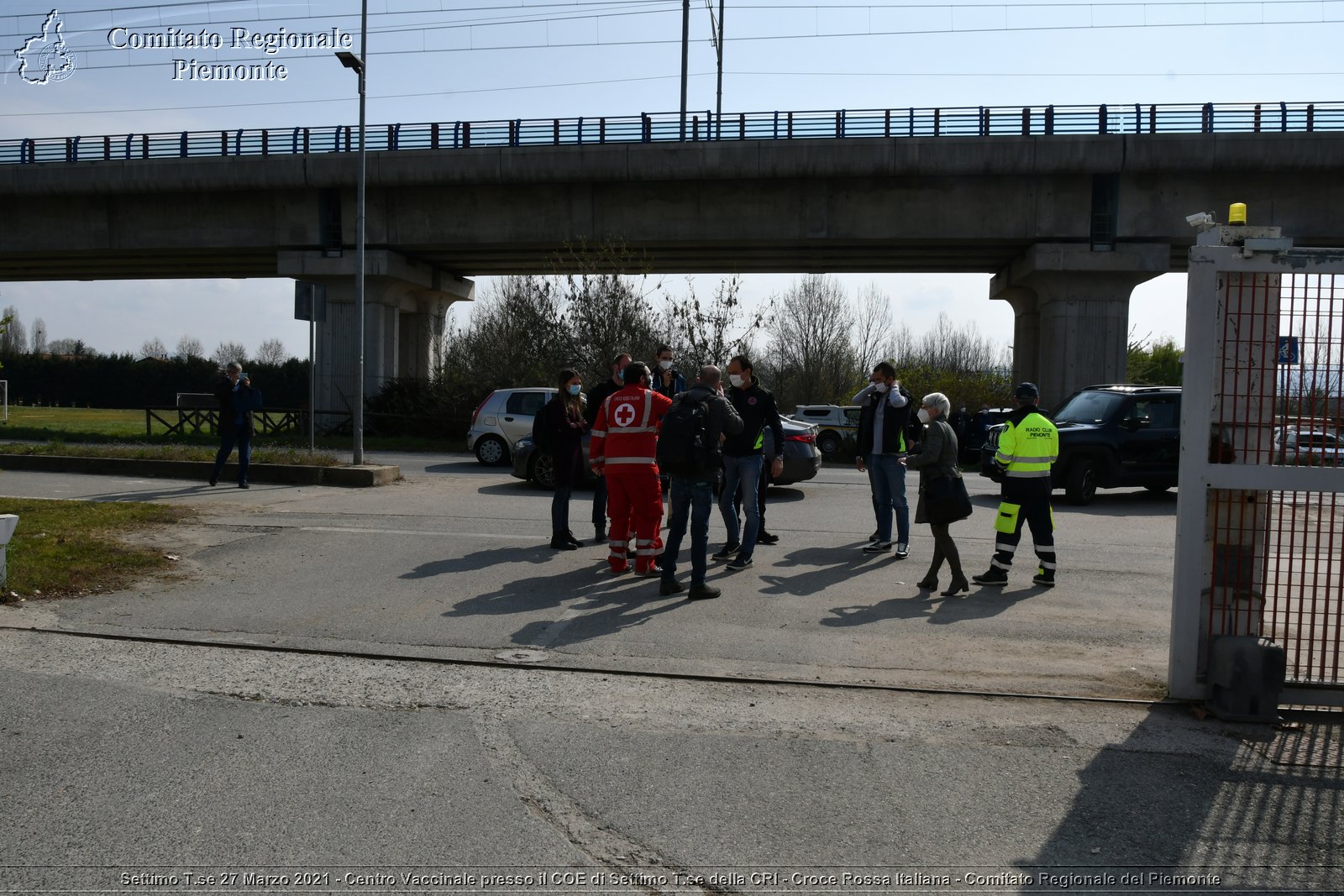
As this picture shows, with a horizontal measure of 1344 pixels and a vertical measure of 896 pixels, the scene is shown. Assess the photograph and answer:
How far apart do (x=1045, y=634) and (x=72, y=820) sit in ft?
19.4

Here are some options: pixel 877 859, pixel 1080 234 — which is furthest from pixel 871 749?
pixel 1080 234

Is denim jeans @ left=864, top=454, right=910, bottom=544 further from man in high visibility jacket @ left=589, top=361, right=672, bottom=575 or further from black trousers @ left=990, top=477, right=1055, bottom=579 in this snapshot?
man in high visibility jacket @ left=589, top=361, right=672, bottom=575

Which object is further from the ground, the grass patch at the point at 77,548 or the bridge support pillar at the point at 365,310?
the bridge support pillar at the point at 365,310

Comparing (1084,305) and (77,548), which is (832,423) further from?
(77,548)

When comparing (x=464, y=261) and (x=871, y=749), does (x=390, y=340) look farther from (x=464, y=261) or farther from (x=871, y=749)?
(x=871, y=749)

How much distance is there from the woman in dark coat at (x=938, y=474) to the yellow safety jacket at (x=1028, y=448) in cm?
69

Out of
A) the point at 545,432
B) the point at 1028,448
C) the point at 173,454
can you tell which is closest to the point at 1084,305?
the point at 1028,448

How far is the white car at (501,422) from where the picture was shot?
20359mm

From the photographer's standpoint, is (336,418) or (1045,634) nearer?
(1045,634)

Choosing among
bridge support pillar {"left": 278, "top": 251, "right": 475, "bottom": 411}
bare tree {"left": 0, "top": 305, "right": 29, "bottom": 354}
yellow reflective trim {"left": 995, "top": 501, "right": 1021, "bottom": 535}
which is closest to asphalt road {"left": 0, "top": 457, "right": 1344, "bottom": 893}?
yellow reflective trim {"left": 995, "top": 501, "right": 1021, "bottom": 535}

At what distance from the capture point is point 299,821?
3789 millimetres

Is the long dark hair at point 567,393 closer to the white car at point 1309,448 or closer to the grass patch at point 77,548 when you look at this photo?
the grass patch at point 77,548

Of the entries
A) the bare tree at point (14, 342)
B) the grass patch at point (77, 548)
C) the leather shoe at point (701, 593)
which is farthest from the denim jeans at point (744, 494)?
the bare tree at point (14, 342)

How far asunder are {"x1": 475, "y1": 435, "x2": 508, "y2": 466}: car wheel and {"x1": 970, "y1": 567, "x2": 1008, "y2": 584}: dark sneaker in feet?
44.1
